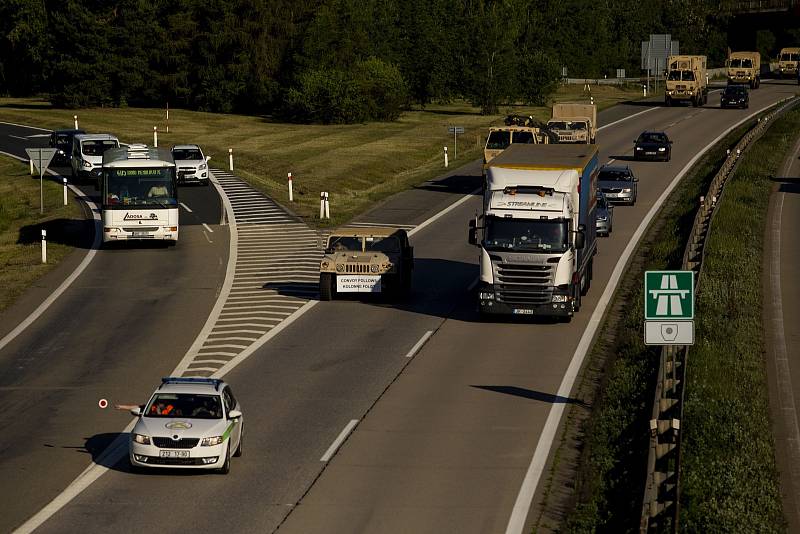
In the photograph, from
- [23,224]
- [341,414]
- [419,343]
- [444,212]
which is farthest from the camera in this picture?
[23,224]

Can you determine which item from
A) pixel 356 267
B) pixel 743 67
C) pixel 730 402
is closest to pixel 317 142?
pixel 356 267

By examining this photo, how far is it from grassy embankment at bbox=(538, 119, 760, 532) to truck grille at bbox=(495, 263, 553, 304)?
186 centimetres

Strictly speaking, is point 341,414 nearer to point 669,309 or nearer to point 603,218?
point 669,309

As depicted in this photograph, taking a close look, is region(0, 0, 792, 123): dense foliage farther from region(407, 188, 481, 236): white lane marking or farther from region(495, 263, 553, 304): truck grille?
region(495, 263, 553, 304): truck grille

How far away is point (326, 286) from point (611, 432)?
14957mm

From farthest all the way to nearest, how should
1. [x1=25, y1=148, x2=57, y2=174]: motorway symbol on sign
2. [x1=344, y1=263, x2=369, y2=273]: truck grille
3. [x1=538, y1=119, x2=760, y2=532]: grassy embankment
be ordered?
[x1=25, y1=148, x2=57, y2=174]: motorway symbol on sign → [x1=344, y1=263, x2=369, y2=273]: truck grille → [x1=538, y1=119, x2=760, y2=532]: grassy embankment

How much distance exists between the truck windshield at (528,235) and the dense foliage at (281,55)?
64.2m

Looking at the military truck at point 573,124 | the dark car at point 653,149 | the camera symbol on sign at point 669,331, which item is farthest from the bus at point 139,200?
the dark car at point 653,149

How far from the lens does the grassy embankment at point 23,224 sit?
44188 mm

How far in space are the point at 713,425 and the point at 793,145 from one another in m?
58.7

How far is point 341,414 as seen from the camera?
1064 inches

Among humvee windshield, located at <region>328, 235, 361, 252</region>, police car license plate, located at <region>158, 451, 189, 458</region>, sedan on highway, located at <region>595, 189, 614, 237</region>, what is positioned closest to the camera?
police car license plate, located at <region>158, 451, 189, 458</region>

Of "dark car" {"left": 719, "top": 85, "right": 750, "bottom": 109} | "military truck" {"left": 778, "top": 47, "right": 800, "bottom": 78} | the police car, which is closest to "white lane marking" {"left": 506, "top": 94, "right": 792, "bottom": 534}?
the police car

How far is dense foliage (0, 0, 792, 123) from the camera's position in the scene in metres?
100
